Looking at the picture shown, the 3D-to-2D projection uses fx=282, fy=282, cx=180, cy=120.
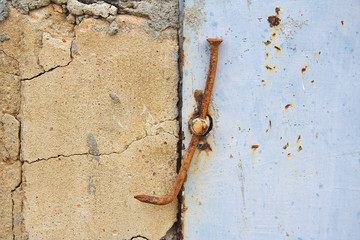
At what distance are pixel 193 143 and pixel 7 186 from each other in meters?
0.58

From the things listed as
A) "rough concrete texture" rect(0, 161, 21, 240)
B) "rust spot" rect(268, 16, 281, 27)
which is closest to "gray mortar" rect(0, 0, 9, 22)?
"rough concrete texture" rect(0, 161, 21, 240)

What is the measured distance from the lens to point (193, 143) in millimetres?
776

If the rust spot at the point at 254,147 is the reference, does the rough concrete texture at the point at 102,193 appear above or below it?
below

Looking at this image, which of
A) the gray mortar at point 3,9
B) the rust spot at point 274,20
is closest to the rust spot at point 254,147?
the rust spot at point 274,20

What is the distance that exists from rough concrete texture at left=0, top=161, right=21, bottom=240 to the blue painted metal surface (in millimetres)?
516

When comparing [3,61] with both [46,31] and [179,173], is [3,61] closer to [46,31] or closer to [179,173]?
[46,31]

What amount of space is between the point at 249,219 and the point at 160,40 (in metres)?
0.58

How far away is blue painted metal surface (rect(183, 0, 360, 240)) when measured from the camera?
0.78m

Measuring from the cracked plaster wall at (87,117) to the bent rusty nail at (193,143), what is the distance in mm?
72

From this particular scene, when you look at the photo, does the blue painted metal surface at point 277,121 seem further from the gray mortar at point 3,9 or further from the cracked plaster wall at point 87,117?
the gray mortar at point 3,9

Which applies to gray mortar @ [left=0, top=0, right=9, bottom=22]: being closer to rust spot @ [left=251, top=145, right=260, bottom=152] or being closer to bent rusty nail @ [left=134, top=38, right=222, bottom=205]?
bent rusty nail @ [left=134, top=38, right=222, bottom=205]

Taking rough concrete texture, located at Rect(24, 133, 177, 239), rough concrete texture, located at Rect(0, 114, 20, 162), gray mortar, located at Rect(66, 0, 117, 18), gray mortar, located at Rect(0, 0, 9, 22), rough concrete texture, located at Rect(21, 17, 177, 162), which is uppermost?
gray mortar, located at Rect(66, 0, 117, 18)

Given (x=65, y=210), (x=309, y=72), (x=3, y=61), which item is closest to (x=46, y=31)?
(x=3, y=61)

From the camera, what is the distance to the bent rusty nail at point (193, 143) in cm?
76
